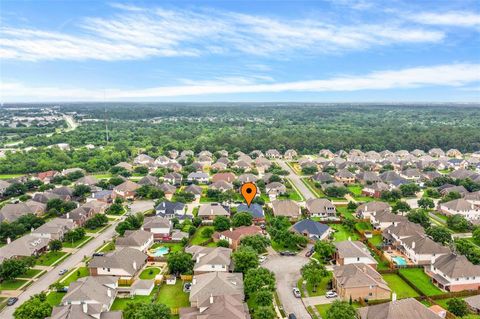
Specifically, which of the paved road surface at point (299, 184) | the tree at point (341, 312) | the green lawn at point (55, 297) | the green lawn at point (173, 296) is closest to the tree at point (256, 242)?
the green lawn at point (173, 296)

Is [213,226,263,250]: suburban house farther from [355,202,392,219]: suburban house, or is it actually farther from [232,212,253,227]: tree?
[355,202,392,219]: suburban house

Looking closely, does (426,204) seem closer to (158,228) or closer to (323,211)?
(323,211)

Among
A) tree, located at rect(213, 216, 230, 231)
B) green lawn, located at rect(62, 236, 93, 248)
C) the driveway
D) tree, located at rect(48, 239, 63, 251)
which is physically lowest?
green lawn, located at rect(62, 236, 93, 248)

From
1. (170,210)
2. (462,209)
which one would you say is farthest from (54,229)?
(462,209)

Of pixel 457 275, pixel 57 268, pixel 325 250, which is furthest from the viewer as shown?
pixel 325 250

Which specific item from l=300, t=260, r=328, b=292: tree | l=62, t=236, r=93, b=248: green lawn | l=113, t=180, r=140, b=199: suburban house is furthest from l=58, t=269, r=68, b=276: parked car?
l=113, t=180, r=140, b=199: suburban house

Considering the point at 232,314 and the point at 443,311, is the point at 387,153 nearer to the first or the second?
the point at 443,311
